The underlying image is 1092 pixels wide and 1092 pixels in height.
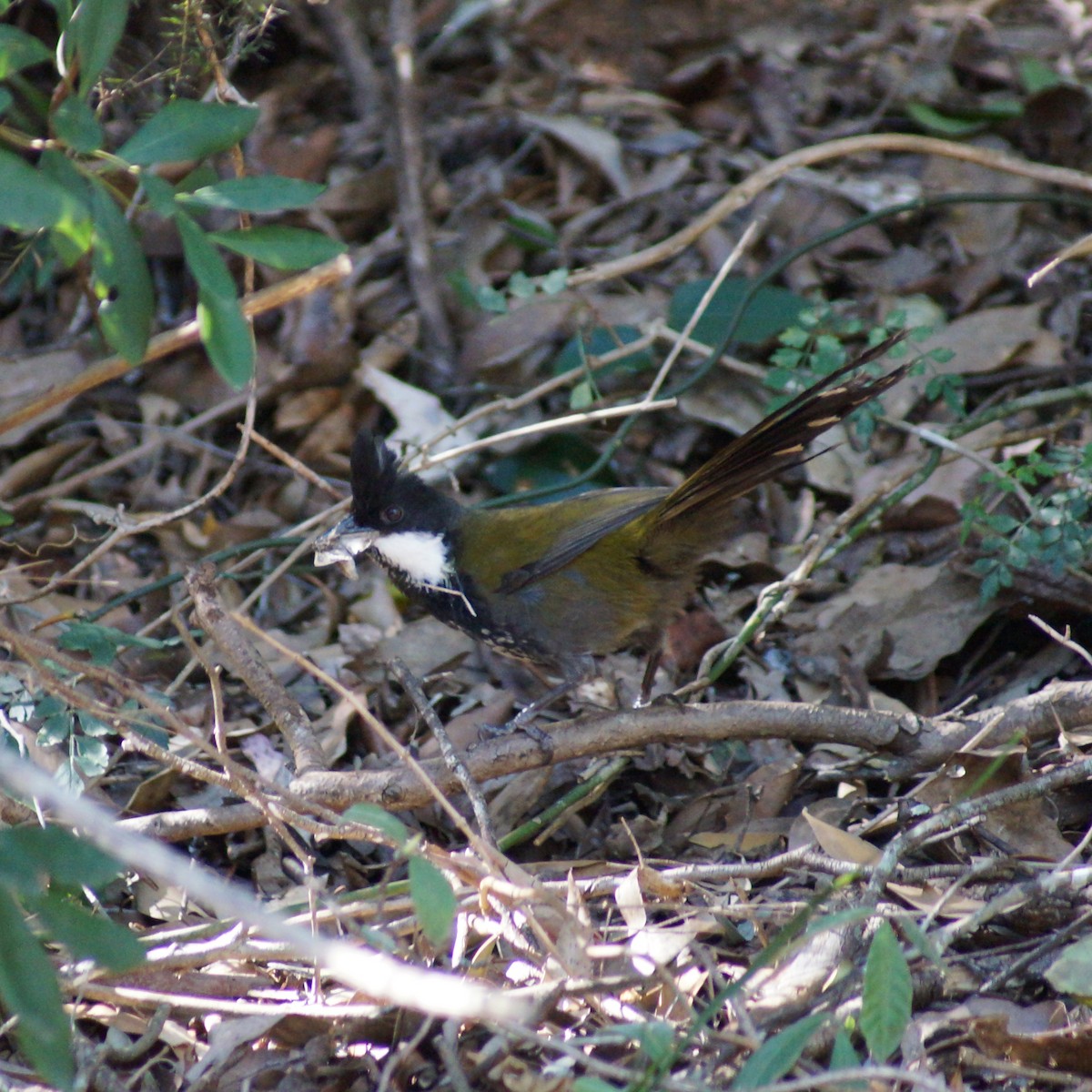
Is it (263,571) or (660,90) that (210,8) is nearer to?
(263,571)

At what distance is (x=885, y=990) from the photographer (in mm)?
2154

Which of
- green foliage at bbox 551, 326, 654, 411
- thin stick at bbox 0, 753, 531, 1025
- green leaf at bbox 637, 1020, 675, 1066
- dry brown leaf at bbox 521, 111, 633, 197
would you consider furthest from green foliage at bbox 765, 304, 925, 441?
thin stick at bbox 0, 753, 531, 1025

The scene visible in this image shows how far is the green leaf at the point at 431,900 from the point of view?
1998 mm

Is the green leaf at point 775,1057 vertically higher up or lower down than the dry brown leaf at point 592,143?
lower down

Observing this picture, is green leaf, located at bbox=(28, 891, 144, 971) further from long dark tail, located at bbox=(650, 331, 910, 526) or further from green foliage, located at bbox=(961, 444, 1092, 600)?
green foliage, located at bbox=(961, 444, 1092, 600)

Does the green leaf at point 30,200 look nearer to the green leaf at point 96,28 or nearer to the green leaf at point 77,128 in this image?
the green leaf at point 77,128

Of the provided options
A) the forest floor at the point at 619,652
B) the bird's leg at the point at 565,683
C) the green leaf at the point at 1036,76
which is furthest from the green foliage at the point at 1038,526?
the green leaf at the point at 1036,76

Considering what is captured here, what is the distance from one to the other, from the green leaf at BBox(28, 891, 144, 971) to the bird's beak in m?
1.98

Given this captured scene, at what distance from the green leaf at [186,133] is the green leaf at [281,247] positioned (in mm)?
171

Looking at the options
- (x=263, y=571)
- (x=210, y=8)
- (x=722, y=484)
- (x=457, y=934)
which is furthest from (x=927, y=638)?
(x=210, y=8)

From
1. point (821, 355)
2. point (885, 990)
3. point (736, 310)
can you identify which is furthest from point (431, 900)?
point (736, 310)

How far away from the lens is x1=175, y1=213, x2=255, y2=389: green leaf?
86.9 inches

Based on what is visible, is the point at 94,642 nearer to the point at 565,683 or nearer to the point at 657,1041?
the point at 565,683

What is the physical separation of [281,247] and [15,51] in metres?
0.59
